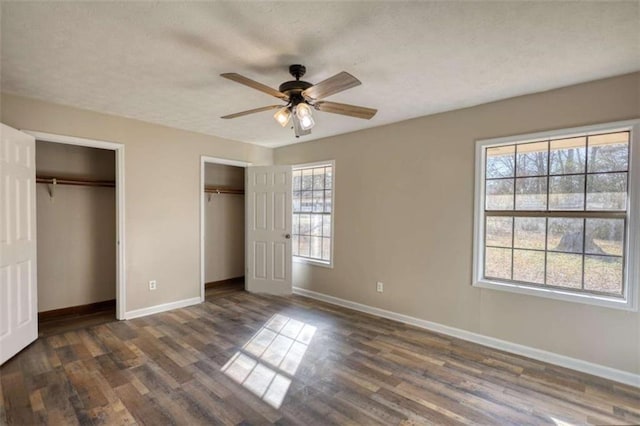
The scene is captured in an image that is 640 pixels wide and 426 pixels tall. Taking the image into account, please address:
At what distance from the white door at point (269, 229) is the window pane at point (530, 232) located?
3.08m

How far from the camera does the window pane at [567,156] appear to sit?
2.72 metres

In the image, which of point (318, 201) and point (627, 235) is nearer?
point (627, 235)

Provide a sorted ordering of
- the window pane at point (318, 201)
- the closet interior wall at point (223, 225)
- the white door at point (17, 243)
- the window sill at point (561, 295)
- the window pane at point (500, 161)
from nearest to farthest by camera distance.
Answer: the window sill at point (561, 295) < the white door at point (17, 243) < the window pane at point (500, 161) < the window pane at point (318, 201) < the closet interior wall at point (223, 225)

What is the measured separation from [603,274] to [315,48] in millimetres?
3028

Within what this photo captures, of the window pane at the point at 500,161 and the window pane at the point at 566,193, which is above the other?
the window pane at the point at 500,161

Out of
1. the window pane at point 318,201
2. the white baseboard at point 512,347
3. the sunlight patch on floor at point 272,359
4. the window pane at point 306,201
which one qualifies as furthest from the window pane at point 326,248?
the sunlight patch on floor at point 272,359

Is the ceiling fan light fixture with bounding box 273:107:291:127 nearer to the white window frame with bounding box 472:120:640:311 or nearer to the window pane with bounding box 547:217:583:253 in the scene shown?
the white window frame with bounding box 472:120:640:311

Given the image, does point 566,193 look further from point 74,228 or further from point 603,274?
point 74,228

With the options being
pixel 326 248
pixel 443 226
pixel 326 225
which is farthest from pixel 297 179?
pixel 443 226

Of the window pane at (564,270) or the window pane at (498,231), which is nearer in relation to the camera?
the window pane at (564,270)

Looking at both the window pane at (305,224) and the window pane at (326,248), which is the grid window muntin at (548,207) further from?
→ the window pane at (305,224)

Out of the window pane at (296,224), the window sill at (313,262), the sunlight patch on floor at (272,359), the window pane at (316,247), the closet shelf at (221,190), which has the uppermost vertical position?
the closet shelf at (221,190)

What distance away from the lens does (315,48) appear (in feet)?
6.89

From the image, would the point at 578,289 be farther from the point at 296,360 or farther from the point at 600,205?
the point at 296,360
